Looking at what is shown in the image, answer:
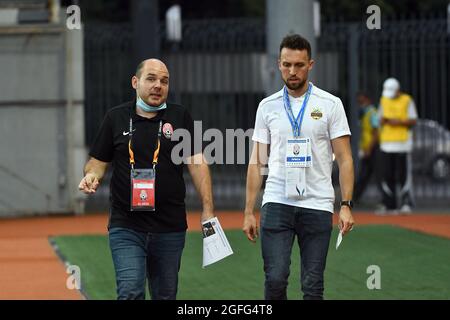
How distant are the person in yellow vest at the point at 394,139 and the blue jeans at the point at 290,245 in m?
11.7

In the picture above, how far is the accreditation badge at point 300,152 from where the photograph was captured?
8.42m

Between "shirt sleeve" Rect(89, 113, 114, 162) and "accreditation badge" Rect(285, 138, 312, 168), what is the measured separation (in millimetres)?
1181

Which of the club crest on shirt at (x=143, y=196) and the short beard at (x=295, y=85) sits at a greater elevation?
the short beard at (x=295, y=85)

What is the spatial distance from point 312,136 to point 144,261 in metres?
1.38

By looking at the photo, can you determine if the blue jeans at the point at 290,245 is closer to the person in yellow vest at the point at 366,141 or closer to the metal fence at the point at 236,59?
the person in yellow vest at the point at 366,141

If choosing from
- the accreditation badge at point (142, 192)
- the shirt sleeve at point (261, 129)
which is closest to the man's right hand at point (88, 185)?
the accreditation badge at point (142, 192)

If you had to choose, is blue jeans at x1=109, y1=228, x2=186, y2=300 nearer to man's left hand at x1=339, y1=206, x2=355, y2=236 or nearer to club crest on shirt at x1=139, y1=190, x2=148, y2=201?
club crest on shirt at x1=139, y1=190, x2=148, y2=201

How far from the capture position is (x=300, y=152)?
8.42 meters

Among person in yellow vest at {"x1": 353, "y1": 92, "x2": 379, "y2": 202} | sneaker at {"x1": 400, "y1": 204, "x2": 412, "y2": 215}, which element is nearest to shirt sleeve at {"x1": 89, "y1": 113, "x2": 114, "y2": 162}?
sneaker at {"x1": 400, "y1": 204, "x2": 412, "y2": 215}

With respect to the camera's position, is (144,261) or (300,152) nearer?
(144,261)

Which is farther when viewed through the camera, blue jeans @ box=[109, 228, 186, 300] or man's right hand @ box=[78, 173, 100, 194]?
man's right hand @ box=[78, 173, 100, 194]

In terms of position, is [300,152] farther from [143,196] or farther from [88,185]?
[88,185]

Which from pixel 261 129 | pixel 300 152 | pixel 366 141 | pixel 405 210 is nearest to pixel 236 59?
pixel 366 141

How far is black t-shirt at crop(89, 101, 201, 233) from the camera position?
8234 mm
